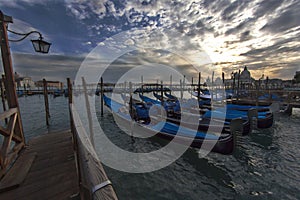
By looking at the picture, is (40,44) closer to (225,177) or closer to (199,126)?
(225,177)

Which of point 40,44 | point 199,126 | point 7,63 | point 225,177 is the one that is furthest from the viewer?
point 199,126

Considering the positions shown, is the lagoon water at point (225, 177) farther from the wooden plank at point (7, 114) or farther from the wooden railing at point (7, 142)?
the wooden plank at point (7, 114)

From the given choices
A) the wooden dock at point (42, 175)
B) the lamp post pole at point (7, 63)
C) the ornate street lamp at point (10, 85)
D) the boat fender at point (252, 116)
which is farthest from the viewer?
the boat fender at point (252, 116)

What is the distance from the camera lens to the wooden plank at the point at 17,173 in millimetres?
2304

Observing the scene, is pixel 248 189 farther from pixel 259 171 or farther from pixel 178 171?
pixel 178 171

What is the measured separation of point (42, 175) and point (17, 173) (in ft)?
1.47

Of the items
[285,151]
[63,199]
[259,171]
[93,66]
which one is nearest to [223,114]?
[285,151]

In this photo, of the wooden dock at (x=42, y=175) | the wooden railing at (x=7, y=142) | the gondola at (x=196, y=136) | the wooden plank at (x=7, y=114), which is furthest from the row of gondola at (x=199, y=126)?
the wooden plank at (x=7, y=114)

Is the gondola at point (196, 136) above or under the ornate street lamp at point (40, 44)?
under

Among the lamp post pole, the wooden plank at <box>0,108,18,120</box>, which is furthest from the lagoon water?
the lamp post pole

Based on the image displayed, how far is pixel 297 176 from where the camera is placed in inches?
171

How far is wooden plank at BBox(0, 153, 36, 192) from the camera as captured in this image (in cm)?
230

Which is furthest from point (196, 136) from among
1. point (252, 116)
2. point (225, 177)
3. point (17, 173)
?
point (17, 173)

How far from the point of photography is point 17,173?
2.60 metres
